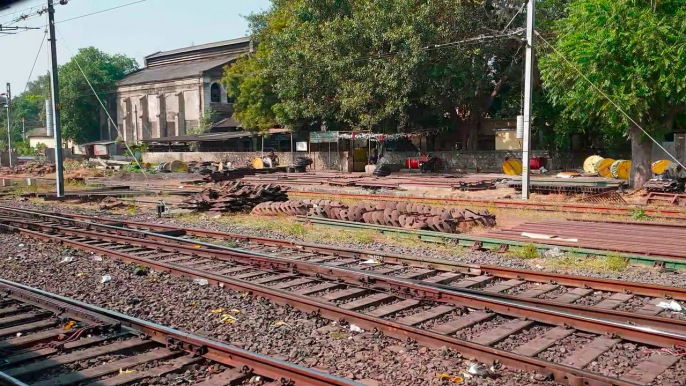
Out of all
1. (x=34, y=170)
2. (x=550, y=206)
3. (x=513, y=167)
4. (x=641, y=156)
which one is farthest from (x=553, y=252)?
(x=34, y=170)

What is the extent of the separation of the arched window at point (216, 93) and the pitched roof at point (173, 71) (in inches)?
76.4

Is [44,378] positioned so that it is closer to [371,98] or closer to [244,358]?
[244,358]

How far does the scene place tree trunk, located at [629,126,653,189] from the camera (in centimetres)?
2256

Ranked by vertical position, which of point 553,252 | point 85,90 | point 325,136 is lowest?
point 553,252

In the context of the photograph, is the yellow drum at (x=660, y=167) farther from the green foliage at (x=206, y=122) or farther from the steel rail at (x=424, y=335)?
the green foliage at (x=206, y=122)

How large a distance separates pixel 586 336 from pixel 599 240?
19.0 feet

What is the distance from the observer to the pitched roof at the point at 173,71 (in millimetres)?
62656

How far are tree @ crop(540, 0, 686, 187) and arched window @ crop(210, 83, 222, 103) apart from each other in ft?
149

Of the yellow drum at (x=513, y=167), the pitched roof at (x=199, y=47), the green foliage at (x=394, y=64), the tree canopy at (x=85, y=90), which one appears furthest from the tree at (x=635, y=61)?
the tree canopy at (x=85, y=90)

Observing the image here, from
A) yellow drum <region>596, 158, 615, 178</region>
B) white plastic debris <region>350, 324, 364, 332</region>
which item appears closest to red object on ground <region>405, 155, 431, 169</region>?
yellow drum <region>596, 158, 615, 178</region>

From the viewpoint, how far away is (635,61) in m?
20.6

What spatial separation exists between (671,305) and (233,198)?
45.4 feet

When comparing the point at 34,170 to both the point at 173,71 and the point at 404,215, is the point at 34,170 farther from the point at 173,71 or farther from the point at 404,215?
the point at 404,215

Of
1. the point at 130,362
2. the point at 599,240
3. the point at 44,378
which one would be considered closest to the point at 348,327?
the point at 130,362
